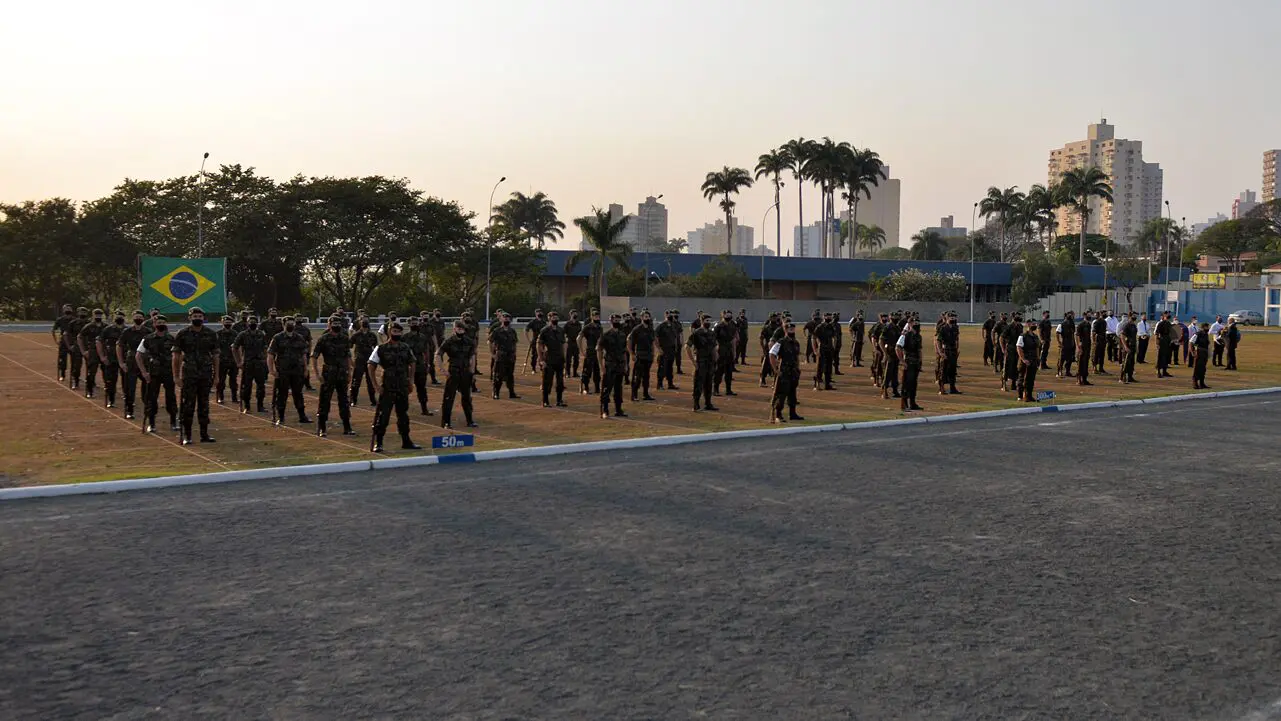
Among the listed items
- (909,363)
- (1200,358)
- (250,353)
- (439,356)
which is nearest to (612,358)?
(439,356)

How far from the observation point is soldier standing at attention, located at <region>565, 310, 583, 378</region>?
75.7 feet

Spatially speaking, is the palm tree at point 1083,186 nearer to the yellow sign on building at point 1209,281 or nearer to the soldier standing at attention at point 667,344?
the yellow sign on building at point 1209,281

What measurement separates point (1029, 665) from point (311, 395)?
18910 mm

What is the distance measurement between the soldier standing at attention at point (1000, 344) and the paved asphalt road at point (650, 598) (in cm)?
1334

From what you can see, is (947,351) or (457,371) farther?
(947,351)

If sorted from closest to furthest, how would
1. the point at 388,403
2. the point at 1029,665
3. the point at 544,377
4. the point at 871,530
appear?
1. the point at 1029,665
2. the point at 871,530
3. the point at 388,403
4. the point at 544,377

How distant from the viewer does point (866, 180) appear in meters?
112

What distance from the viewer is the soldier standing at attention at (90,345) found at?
65.2 feet

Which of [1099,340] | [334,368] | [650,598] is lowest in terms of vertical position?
[650,598]

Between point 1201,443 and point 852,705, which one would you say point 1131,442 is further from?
point 852,705

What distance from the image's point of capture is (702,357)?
1936 centimetres

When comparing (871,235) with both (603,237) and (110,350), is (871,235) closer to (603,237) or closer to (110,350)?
(603,237)

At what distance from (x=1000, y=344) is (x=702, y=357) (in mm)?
11490

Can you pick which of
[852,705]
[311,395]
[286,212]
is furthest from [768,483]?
[286,212]
